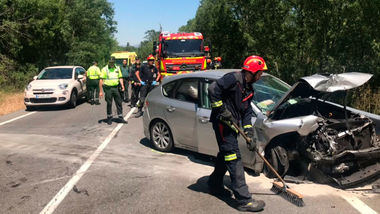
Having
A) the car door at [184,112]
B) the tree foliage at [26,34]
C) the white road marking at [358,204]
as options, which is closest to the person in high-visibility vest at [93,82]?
the tree foliage at [26,34]

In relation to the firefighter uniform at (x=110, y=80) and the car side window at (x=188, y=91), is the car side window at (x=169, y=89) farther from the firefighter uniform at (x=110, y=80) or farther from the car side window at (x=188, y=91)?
the firefighter uniform at (x=110, y=80)

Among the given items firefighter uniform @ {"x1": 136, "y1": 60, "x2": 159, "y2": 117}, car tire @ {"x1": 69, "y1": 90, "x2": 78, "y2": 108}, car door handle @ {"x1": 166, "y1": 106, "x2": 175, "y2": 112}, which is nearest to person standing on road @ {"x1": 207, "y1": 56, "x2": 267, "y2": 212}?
car door handle @ {"x1": 166, "y1": 106, "x2": 175, "y2": 112}

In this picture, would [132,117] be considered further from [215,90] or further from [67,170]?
[215,90]

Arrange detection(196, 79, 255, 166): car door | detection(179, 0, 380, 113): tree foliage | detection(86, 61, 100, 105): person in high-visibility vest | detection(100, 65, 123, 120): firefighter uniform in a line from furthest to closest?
1. detection(86, 61, 100, 105): person in high-visibility vest
2. detection(100, 65, 123, 120): firefighter uniform
3. detection(179, 0, 380, 113): tree foliage
4. detection(196, 79, 255, 166): car door

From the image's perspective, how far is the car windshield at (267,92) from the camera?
18.0 ft

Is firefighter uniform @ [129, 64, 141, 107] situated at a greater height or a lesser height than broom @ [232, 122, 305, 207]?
greater

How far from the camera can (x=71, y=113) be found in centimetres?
1237

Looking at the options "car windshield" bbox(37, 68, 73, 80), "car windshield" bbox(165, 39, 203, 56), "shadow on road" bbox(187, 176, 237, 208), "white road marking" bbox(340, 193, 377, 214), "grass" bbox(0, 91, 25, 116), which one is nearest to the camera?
"white road marking" bbox(340, 193, 377, 214)

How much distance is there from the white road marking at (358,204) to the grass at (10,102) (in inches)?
476

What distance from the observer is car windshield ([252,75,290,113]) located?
5.50 metres

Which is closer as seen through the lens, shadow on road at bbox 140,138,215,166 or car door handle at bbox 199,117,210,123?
car door handle at bbox 199,117,210,123

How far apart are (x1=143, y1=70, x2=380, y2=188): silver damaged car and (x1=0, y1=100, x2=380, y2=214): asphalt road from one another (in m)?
0.28

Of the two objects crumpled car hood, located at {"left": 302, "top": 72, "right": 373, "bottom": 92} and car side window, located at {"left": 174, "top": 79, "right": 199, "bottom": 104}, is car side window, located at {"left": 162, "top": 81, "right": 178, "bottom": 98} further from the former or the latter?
crumpled car hood, located at {"left": 302, "top": 72, "right": 373, "bottom": 92}

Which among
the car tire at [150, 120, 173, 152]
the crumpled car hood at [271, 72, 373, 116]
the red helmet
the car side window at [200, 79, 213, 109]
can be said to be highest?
the red helmet
